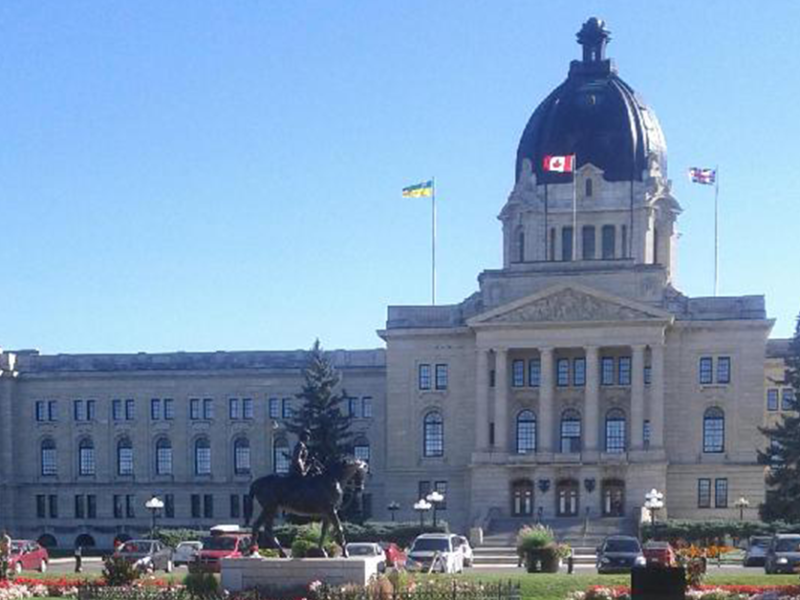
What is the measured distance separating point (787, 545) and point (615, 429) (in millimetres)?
30752

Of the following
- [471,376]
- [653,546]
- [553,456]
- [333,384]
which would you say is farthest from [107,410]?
[653,546]

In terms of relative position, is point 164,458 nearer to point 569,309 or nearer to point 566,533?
point 569,309

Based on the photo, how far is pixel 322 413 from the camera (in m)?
80.7

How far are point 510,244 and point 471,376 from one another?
13.0m

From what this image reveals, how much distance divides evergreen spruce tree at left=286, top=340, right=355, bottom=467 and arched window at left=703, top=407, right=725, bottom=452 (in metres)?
21.4

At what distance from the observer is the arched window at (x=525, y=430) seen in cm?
8181

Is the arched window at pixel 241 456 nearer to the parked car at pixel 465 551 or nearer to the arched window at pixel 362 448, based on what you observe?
the arched window at pixel 362 448

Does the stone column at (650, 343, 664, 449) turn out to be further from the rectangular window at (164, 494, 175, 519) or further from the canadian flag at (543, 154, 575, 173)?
the rectangular window at (164, 494, 175, 519)

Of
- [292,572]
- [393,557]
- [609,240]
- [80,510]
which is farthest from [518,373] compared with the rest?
[292,572]

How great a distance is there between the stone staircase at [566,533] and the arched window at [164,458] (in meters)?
24.5

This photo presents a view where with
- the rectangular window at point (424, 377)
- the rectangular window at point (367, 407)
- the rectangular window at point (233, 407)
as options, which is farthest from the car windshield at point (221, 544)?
the rectangular window at point (233, 407)

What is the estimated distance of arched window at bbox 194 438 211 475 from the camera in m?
90.8

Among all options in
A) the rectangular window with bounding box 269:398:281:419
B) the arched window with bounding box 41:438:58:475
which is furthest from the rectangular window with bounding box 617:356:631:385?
the arched window with bounding box 41:438:58:475

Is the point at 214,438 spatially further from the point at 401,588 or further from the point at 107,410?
the point at 401,588
